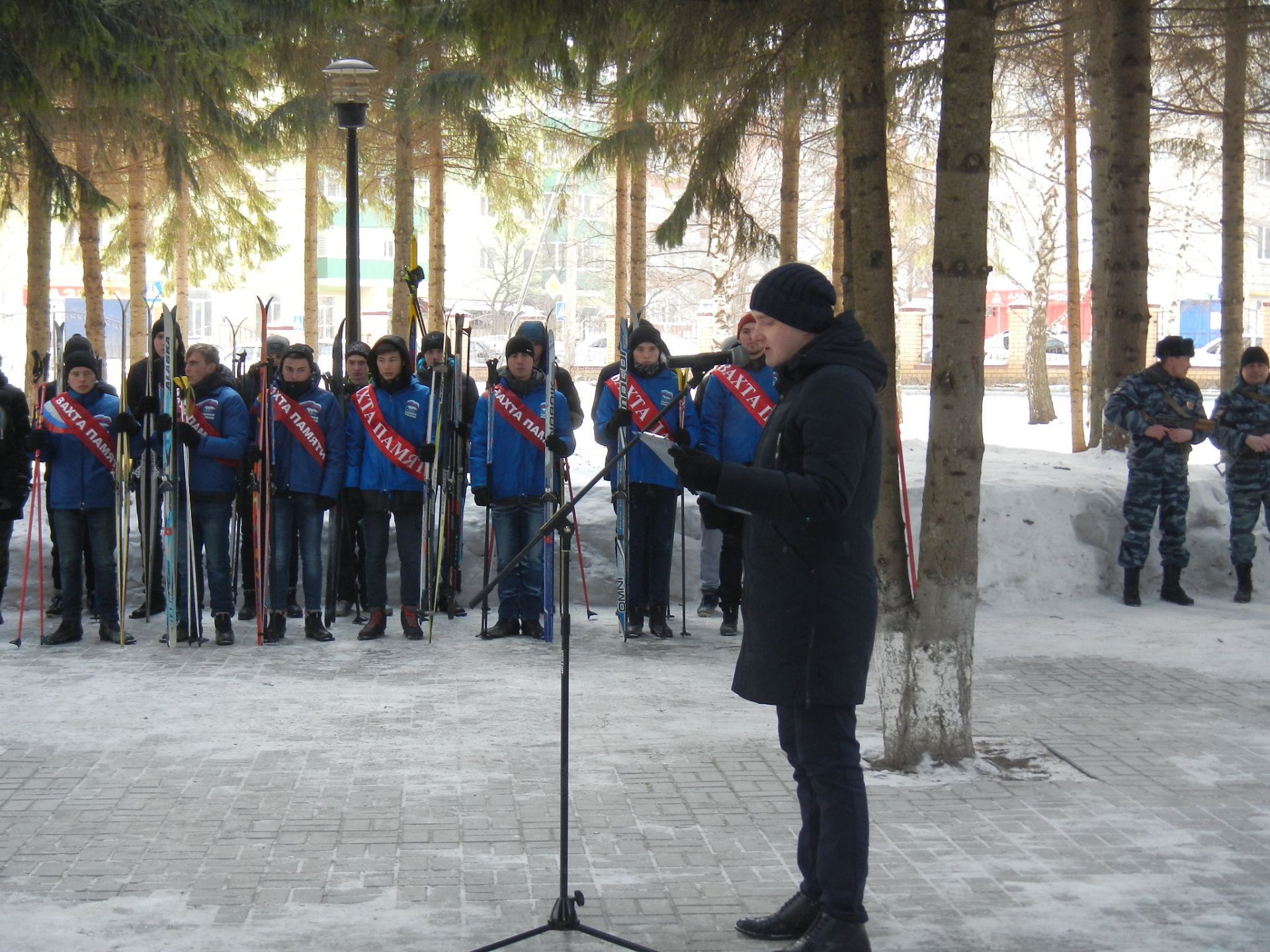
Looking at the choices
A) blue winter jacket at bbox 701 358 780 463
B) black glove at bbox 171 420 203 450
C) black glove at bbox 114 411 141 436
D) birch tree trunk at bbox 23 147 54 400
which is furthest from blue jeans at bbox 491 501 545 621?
birch tree trunk at bbox 23 147 54 400

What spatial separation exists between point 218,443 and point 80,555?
1190 millimetres

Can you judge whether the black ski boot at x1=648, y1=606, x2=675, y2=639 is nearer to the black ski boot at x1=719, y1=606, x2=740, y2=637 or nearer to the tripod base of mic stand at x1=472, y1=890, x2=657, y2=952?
the black ski boot at x1=719, y1=606, x2=740, y2=637

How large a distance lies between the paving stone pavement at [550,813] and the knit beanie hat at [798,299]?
6.29 ft

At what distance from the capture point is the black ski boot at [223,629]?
30.6ft

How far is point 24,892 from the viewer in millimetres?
4691

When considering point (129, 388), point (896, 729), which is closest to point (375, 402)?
point (129, 388)

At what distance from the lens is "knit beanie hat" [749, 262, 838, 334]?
4.15 meters

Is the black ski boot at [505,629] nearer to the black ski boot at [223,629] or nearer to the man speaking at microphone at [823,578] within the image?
the black ski boot at [223,629]

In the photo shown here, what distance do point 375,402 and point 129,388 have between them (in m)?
1.99

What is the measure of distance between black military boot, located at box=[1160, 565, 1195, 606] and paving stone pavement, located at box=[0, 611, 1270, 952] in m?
2.58

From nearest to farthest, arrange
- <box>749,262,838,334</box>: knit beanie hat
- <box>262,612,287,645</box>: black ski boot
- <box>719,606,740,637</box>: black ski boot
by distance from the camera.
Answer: <box>749,262,838,334</box>: knit beanie hat → <box>262,612,287,645</box>: black ski boot → <box>719,606,740,637</box>: black ski boot

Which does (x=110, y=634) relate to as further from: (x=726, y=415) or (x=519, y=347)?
(x=726, y=415)

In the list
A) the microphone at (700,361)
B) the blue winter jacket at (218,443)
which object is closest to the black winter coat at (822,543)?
the microphone at (700,361)

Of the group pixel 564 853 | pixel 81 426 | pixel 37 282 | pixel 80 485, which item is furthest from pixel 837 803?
pixel 37 282
